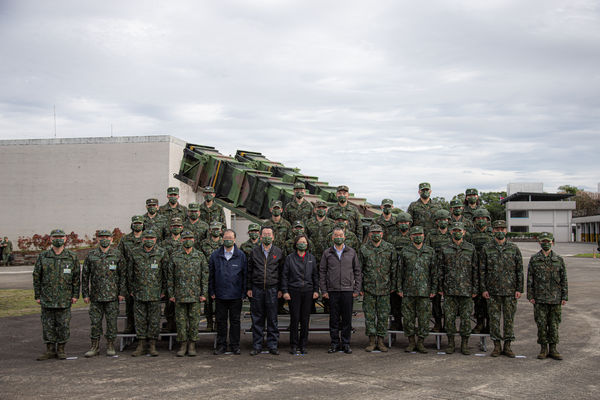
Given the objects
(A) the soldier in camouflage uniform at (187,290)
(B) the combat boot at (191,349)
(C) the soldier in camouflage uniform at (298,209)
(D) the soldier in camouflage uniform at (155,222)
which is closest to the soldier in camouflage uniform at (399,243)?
(C) the soldier in camouflage uniform at (298,209)

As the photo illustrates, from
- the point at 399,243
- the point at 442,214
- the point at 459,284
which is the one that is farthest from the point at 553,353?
the point at 399,243

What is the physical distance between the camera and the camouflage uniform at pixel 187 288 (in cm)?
741

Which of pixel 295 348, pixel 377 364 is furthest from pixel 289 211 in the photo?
pixel 377 364

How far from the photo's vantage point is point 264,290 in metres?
7.61

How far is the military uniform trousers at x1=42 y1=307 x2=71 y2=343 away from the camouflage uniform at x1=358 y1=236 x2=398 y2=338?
4247 millimetres

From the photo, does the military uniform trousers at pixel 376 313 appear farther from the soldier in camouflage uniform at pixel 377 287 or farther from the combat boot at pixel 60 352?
the combat boot at pixel 60 352

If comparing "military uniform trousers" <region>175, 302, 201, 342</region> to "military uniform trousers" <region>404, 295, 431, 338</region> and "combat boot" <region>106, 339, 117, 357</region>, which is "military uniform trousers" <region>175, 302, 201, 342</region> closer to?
"combat boot" <region>106, 339, 117, 357</region>

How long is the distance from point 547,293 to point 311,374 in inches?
137

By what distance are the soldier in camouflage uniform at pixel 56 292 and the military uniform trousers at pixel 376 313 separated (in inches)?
164

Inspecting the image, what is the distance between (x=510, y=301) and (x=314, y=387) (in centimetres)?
334

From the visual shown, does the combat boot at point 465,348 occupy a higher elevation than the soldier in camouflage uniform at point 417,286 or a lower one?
lower

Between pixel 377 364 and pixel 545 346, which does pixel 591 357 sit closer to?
pixel 545 346

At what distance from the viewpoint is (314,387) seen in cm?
565

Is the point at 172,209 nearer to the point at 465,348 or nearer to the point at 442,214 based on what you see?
the point at 442,214
